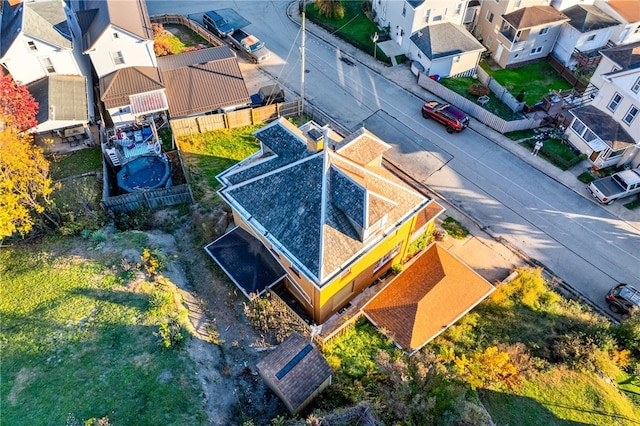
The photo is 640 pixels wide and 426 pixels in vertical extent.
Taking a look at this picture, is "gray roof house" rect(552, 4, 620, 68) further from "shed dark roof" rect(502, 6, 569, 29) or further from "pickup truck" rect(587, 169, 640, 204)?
"pickup truck" rect(587, 169, 640, 204)

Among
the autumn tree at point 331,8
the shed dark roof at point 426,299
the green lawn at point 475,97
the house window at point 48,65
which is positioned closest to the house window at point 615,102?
the green lawn at point 475,97

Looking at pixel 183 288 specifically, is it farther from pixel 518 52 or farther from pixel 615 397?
pixel 518 52

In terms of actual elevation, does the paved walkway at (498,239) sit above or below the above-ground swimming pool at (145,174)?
below

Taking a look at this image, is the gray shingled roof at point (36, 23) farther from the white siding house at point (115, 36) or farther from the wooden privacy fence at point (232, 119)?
the wooden privacy fence at point (232, 119)

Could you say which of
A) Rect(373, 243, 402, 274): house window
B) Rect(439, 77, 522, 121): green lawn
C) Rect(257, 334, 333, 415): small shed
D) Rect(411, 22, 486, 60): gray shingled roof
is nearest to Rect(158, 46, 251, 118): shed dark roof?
Rect(411, 22, 486, 60): gray shingled roof

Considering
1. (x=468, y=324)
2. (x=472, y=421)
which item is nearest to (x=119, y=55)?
(x=468, y=324)

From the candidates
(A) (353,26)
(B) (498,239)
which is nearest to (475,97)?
(B) (498,239)
